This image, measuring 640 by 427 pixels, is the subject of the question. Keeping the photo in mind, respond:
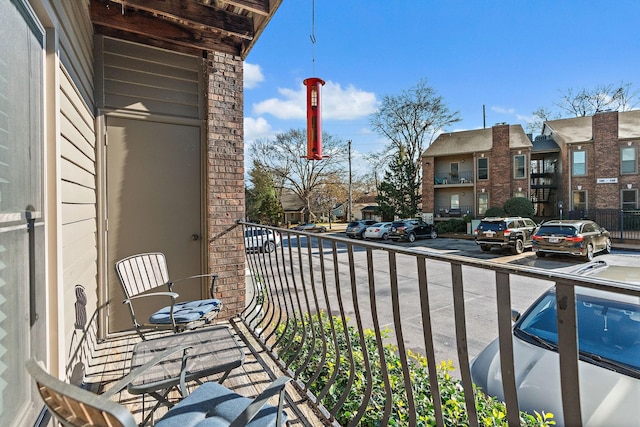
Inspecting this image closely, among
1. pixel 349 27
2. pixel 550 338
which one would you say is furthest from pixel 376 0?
pixel 550 338

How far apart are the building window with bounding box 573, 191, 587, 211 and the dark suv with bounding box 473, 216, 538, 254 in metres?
7.86

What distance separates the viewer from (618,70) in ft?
62.8

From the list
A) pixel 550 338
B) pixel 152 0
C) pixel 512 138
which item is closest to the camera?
pixel 550 338

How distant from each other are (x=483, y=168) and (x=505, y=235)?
906cm

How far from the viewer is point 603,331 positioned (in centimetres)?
215

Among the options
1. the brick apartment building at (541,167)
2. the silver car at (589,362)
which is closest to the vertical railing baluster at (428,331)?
the silver car at (589,362)

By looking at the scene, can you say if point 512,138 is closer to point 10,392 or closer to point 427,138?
point 427,138

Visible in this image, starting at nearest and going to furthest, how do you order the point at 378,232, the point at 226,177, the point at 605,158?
1. the point at 226,177
2. the point at 605,158
3. the point at 378,232

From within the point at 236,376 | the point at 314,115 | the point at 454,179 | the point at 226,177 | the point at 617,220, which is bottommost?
the point at 236,376

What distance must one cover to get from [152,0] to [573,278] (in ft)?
10.7

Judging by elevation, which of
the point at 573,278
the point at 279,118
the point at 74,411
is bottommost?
the point at 74,411

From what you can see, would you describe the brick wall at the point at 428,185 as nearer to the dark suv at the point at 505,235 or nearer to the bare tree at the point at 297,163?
the bare tree at the point at 297,163

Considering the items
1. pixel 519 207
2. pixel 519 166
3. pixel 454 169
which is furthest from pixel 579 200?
pixel 454 169

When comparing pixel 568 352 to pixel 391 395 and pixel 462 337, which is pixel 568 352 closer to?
pixel 462 337
